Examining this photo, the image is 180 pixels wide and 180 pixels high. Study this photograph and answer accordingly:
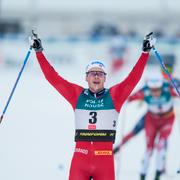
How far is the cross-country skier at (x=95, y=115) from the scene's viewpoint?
550 centimetres

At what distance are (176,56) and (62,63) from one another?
3.79 meters

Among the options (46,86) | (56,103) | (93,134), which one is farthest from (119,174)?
(46,86)

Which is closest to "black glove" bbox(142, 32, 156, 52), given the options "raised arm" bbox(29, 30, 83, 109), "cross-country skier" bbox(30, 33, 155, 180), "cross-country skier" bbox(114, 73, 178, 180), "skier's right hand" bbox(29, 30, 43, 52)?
"cross-country skier" bbox(30, 33, 155, 180)

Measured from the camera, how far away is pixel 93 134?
5.59 m

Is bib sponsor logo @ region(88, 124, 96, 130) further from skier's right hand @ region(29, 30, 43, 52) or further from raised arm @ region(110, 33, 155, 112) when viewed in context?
skier's right hand @ region(29, 30, 43, 52)

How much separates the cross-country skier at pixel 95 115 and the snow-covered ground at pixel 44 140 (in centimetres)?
219

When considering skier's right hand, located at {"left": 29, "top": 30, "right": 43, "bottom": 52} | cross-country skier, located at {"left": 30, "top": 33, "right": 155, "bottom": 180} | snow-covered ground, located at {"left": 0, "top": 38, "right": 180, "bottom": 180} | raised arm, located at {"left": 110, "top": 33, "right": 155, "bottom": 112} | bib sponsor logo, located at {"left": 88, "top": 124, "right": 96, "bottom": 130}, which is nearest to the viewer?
cross-country skier, located at {"left": 30, "top": 33, "right": 155, "bottom": 180}

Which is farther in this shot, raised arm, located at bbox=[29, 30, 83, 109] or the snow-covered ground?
the snow-covered ground

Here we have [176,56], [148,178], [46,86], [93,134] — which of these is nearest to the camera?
[93,134]

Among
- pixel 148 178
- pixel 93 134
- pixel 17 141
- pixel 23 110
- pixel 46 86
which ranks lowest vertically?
pixel 93 134

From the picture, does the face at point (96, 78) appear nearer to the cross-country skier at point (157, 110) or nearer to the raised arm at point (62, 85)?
the raised arm at point (62, 85)

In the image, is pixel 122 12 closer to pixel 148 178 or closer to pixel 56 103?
pixel 56 103

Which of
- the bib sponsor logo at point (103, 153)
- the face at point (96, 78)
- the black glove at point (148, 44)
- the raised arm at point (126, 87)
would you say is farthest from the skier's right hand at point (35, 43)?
the bib sponsor logo at point (103, 153)

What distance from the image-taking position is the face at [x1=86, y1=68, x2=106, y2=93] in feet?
18.7
